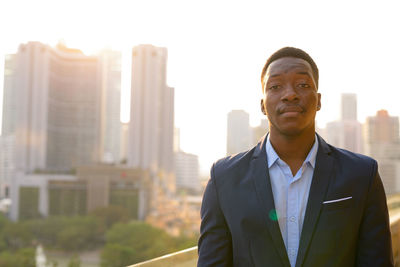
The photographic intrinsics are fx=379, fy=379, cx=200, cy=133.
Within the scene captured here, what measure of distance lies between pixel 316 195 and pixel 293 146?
0.36 feet

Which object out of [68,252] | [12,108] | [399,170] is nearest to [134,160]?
[68,252]

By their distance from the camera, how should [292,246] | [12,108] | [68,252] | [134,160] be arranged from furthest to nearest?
1. [12,108]
2. [134,160]
3. [68,252]
4. [292,246]

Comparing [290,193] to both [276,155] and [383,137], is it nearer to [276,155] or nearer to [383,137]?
[276,155]

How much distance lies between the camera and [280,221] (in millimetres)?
758

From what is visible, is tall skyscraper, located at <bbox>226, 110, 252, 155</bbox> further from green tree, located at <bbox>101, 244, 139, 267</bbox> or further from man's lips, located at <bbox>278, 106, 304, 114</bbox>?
man's lips, located at <bbox>278, 106, 304, 114</bbox>

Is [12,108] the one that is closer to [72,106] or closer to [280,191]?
[72,106]

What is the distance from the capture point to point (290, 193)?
2.53 feet

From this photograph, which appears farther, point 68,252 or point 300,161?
point 68,252

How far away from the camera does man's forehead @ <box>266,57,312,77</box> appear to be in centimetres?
77

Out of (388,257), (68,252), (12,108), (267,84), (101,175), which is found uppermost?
(12,108)

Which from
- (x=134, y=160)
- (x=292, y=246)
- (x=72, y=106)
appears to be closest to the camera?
(x=292, y=246)

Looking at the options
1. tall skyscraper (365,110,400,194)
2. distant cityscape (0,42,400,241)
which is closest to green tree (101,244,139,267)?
distant cityscape (0,42,400,241)

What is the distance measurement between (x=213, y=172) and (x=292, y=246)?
0.72 ft

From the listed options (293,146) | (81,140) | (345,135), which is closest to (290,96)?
(293,146)
